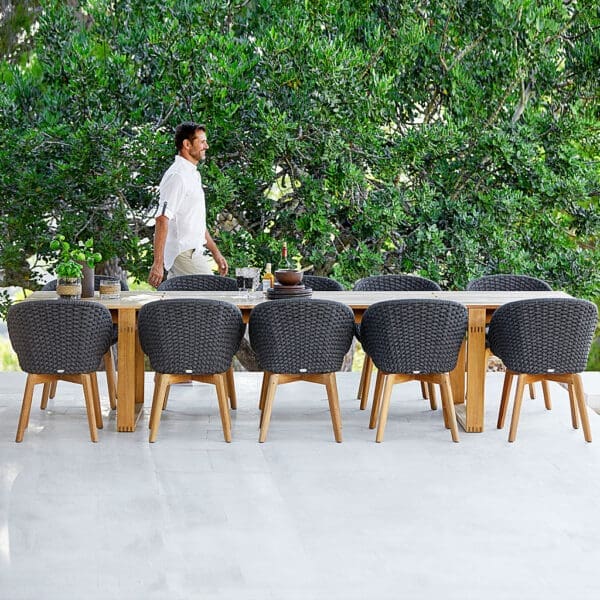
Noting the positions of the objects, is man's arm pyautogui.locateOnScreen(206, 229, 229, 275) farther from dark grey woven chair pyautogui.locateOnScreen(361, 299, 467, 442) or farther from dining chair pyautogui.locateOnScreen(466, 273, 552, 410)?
dark grey woven chair pyautogui.locateOnScreen(361, 299, 467, 442)

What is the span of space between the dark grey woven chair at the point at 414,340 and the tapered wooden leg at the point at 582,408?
2.27ft

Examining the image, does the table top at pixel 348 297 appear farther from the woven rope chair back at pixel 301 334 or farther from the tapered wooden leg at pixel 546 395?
the tapered wooden leg at pixel 546 395

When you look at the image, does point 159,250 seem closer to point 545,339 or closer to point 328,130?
point 328,130

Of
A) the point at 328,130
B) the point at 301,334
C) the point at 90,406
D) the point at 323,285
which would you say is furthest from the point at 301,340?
the point at 328,130

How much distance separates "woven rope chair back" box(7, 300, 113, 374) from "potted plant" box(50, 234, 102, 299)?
14.8 inches

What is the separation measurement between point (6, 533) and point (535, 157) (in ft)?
17.5

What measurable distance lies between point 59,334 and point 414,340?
1838 millimetres

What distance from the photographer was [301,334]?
207 inches

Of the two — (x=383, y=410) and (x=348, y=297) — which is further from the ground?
(x=348, y=297)

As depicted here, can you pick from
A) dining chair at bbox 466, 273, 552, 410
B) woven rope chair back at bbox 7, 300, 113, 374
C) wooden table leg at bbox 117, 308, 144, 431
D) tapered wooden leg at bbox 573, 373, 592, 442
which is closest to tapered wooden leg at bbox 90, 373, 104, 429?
wooden table leg at bbox 117, 308, 144, 431

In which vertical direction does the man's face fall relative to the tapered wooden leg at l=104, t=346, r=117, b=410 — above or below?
above

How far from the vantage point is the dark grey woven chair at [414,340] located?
5258 mm

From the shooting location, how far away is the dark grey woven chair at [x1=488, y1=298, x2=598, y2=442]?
17.3 ft

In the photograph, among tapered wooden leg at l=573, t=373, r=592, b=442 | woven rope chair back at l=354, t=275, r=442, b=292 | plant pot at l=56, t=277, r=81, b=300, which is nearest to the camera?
tapered wooden leg at l=573, t=373, r=592, b=442
